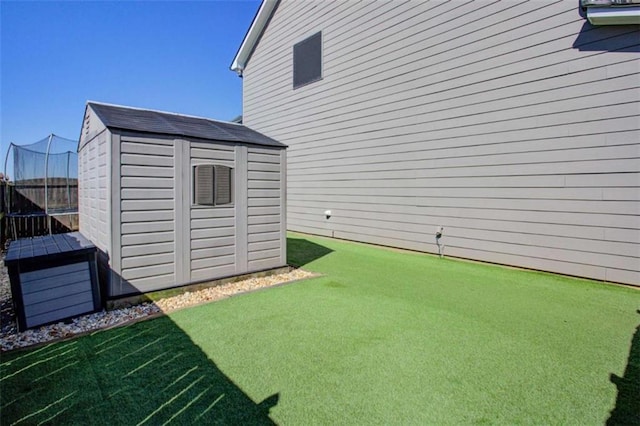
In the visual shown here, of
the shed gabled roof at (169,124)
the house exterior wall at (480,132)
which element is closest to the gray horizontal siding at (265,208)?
the shed gabled roof at (169,124)

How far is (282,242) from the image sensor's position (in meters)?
4.91

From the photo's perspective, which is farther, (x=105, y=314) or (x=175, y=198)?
(x=175, y=198)

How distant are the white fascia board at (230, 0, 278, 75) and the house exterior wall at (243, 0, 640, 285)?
5.77ft

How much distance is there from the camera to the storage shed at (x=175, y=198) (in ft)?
11.4

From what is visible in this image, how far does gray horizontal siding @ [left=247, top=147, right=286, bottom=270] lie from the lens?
4516 millimetres

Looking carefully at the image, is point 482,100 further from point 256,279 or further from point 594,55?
point 256,279

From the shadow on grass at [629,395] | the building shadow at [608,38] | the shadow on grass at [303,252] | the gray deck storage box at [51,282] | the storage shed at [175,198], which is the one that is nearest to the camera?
the shadow on grass at [629,395]

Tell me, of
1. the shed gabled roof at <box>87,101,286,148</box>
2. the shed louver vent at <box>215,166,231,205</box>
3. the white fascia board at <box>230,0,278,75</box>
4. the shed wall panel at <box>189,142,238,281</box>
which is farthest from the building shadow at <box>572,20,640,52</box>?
the white fascia board at <box>230,0,278,75</box>

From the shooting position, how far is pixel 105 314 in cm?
331

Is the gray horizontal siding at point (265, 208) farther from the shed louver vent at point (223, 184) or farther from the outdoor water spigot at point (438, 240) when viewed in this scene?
the outdoor water spigot at point (438, 240)

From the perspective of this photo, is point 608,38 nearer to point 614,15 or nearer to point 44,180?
point 614,15

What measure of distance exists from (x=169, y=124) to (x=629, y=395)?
484 centimetres

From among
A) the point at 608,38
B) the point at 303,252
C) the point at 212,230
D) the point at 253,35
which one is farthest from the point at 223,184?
the point at 253,35

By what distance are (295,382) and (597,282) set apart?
Result: 14.8 feet
